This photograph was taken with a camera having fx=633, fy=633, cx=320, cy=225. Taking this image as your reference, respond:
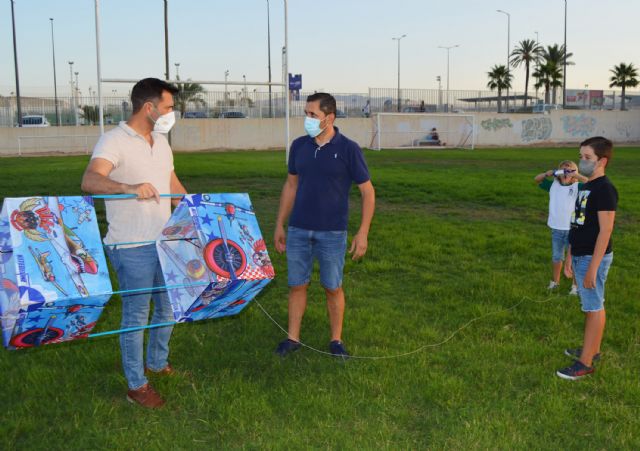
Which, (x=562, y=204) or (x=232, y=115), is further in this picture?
(x=232, y=115)

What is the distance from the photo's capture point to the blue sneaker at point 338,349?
4.76 m

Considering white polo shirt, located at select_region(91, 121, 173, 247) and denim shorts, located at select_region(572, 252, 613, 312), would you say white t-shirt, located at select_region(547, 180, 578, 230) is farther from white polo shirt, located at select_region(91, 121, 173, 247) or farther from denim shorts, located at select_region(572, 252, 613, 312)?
white polo shirt, located at select_region(91, 121, 173, 247)

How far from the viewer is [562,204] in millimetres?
6484

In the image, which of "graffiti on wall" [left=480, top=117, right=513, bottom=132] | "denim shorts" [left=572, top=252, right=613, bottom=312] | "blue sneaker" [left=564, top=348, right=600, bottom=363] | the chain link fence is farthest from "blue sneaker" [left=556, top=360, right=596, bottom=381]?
"graffiti on wall" [left=480, top=117, right=513, bottom=132]

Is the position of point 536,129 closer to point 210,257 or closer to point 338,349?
point 338,349

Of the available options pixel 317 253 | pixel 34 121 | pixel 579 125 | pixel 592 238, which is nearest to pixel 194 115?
pixel 34 121

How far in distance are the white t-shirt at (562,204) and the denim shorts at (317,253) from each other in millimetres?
2850

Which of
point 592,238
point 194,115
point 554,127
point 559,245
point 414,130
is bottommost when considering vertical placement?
point 559,245

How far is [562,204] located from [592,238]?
225 cm

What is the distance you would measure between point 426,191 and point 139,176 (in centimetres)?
1165

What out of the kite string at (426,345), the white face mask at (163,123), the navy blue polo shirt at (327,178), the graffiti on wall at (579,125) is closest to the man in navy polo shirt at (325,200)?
the navy blue polo shirt at (327,178)

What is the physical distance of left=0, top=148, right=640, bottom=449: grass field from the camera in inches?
141

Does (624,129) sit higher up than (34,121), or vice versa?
(34,121)

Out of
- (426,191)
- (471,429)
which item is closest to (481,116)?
(426,191)
